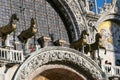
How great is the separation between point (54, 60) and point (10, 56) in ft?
6.08

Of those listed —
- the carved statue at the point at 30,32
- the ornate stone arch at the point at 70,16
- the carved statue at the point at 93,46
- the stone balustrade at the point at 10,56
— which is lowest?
the stone balustrade at the point at 10,56

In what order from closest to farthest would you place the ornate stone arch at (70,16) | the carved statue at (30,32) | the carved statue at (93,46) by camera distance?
1. the carved statue at (30,32)
2. the carved statue at (93,46)
3. the ornate stone arch at (70,16)

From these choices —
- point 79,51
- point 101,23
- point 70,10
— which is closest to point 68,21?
point 70,10

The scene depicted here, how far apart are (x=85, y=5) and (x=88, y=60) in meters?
4.28

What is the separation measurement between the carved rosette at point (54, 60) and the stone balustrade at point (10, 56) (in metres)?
0.26

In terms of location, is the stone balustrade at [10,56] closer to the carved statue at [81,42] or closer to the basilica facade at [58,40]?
the basilica facade at [58,40]

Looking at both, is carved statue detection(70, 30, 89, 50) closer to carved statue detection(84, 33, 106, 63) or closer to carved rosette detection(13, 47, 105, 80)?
carved statue detection(84, 33, 106, 63)

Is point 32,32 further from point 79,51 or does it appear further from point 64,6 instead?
point 64,6

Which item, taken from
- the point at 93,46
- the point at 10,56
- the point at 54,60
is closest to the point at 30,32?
the point at 54,60

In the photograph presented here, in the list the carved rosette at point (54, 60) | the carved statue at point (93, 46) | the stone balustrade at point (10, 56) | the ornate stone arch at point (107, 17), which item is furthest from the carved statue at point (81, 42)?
the ornate stone arch at point (107, 17)

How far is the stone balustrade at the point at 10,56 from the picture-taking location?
14506 millimetres

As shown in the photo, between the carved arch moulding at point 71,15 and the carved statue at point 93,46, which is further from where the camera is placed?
the carved arch moulding at point 71,15

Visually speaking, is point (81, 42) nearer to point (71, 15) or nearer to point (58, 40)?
point (58, 40)

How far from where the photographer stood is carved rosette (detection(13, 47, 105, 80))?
1487 cm
